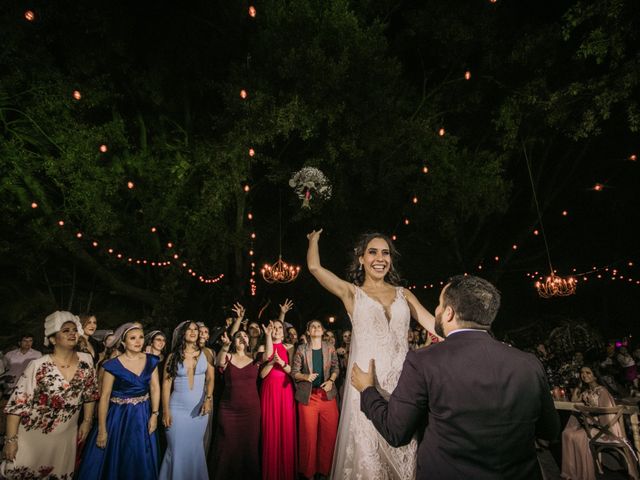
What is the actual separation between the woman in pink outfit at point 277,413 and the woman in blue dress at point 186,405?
78 cm

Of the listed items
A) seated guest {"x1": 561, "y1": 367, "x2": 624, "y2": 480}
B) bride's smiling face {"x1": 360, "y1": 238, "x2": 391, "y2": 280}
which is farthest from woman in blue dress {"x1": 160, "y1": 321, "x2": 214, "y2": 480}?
seated guest {"x1": 561, "y1": 367, "x2": 624, "y2": 480}

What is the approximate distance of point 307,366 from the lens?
5398 mm

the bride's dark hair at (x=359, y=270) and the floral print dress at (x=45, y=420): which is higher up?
the bride's dark hair at (x=359, y=270)

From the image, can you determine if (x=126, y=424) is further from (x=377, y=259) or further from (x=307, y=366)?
(x=377, y=259)

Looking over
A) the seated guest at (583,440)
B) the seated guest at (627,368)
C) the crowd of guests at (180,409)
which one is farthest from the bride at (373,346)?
the seated guest at (627,368)

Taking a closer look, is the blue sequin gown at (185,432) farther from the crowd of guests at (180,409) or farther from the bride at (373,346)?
the bride at (373,346)

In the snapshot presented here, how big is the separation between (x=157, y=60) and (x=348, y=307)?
1051 centimetres

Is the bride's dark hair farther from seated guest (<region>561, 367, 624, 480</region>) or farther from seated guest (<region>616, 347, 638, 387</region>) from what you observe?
seated guest (<region>616, 347, 638, 387</region>)

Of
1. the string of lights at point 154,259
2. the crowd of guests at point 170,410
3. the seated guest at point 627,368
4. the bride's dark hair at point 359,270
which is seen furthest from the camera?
the string of lights at point 154,259

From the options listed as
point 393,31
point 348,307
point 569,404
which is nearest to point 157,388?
point 348,307

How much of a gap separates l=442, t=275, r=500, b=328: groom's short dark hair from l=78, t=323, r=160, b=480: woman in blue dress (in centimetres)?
357

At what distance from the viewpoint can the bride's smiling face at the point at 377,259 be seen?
8.75ft

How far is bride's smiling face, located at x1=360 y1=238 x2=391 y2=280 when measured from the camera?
267 centimetres

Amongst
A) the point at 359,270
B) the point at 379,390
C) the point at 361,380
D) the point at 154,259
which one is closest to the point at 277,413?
the point at 359,270
